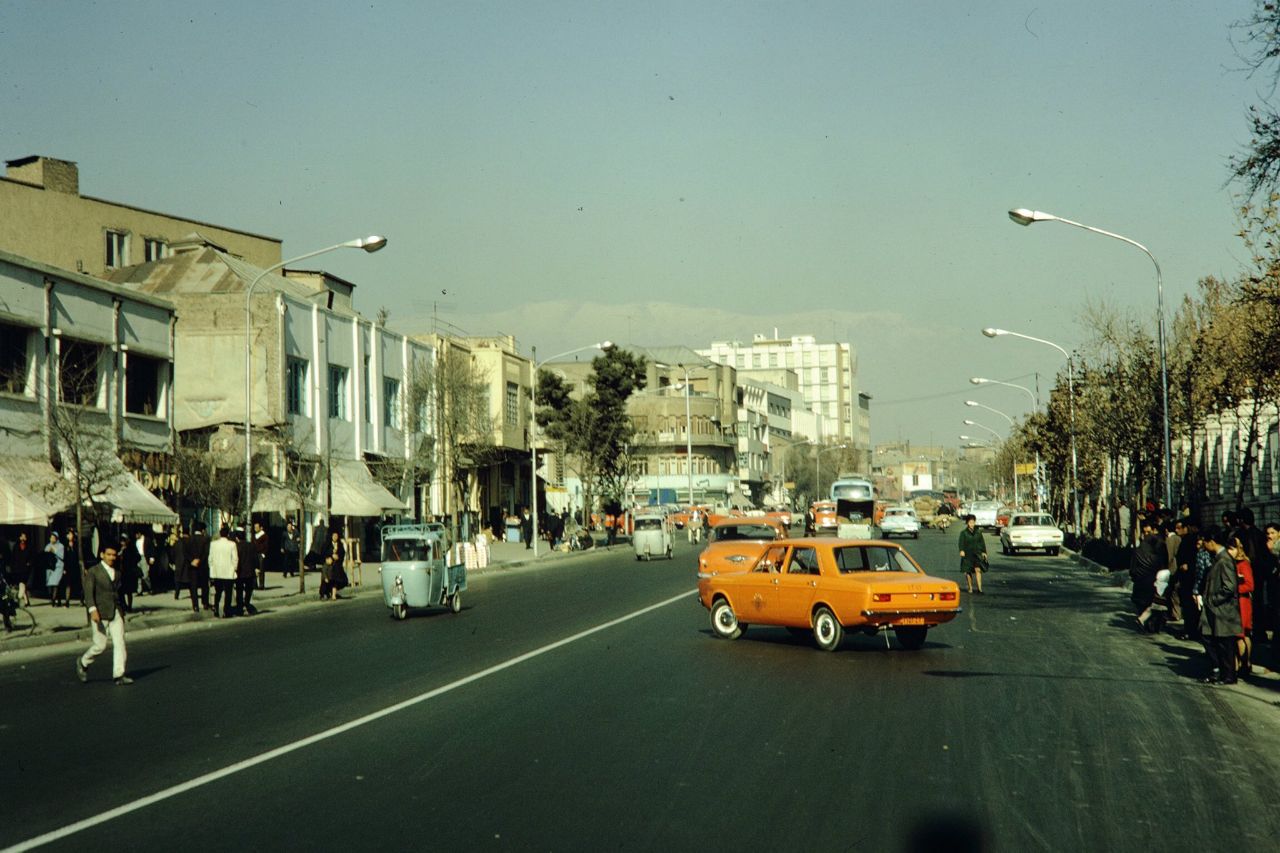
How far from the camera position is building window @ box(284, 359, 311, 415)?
4491cm

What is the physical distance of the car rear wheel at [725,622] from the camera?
757 inches

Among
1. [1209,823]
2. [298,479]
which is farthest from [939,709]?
[298,479]

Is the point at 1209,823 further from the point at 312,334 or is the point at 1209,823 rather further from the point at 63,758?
the point at 312,334

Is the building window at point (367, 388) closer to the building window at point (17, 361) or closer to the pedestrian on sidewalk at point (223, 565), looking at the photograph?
the building window at point (17, 361)

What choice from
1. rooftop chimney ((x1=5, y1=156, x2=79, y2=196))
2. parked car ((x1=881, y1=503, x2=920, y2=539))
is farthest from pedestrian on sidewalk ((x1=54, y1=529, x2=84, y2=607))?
parked car ((x1=881, y1=503, x2=920, y2=539))

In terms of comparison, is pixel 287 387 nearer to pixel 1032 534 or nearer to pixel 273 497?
pixel 273 497

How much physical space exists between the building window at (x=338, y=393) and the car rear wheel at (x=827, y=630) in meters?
33.7

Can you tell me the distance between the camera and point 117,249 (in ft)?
185

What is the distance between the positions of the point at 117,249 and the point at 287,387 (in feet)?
56.1

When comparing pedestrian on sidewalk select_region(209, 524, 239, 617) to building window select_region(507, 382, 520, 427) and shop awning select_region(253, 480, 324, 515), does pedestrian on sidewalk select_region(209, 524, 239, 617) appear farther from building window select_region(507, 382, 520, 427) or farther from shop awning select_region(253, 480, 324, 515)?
building window select_region(507, 382, 520, 427)

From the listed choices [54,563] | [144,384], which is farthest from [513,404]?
[54,563]

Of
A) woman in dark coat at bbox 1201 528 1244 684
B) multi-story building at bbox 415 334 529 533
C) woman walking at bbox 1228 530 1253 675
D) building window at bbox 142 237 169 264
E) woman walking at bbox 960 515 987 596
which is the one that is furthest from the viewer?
building window at bbox 142 237 169 264

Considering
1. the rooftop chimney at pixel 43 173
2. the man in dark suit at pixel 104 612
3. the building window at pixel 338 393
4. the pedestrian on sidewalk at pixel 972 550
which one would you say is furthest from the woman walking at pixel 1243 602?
the rooftop chimney at pixel 43 173

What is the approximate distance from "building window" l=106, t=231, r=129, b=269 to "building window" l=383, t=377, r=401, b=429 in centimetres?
1313
